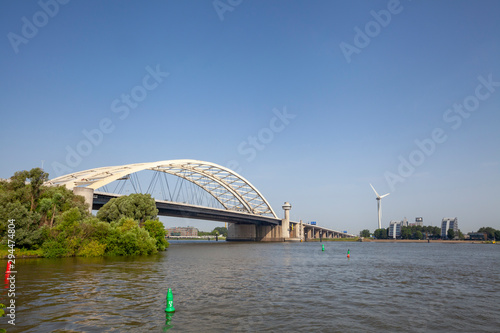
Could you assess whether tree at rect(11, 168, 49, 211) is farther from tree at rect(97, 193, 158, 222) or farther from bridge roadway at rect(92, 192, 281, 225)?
bridge roadway at rect(92, 192, 281, 225)

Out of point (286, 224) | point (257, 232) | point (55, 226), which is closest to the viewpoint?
point (55, 226)

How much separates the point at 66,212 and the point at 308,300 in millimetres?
34554

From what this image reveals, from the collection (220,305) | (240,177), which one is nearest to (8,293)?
(220,305)

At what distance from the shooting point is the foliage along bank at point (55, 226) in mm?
38656

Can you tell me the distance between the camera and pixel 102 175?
246 ft

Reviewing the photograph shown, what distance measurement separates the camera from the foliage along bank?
38.7 metres

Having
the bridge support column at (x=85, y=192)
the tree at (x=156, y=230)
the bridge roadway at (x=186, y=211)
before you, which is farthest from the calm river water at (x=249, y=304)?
the bridge roadway at (x=186, y=211)

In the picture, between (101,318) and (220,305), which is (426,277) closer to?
(220,305)

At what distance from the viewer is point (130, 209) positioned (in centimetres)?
6084

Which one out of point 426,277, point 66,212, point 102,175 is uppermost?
point 102,175

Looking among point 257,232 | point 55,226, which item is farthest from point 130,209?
point 257,232

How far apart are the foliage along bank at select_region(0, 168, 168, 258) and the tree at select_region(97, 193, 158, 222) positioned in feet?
29.7

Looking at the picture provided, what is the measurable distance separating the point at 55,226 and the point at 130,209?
62.1 ft

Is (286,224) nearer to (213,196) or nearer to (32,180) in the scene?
(213,196)
